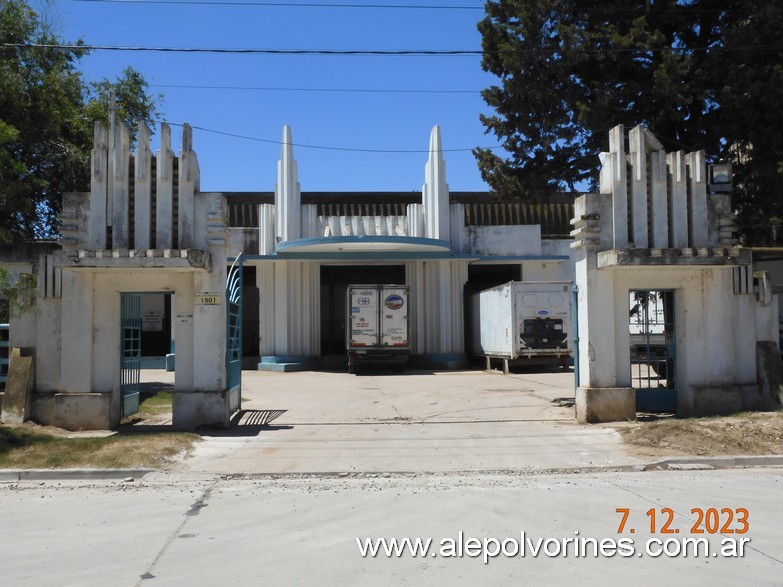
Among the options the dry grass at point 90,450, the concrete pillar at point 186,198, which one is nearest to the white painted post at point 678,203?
the concrete pillar at point 186,198

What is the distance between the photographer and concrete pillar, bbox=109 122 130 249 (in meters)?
12.9

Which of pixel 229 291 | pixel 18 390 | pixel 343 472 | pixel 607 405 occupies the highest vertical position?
pixel 229 291

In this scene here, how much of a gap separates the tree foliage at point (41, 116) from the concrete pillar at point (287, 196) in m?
8.29

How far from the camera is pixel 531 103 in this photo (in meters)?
28.6

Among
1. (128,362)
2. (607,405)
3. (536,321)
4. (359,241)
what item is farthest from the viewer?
(359,241)

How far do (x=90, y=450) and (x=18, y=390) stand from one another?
2.79m

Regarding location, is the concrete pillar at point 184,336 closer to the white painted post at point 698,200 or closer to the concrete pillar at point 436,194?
the white painted post at point 698,200

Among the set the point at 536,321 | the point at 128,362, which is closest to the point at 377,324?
the point at 536,321

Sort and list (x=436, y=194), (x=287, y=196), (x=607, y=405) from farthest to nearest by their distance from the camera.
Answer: (x=436, y=194), (x=287, y=196), (x=607, y=405)

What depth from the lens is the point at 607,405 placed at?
44.1 ft

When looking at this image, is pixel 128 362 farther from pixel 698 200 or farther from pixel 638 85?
pixel 638 85

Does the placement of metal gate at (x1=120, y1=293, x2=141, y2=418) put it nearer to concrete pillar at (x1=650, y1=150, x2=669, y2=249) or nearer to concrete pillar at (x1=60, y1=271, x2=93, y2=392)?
concrete pillar at (x1=60, y1=271, x2=93, y2=392)

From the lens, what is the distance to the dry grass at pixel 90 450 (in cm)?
1038

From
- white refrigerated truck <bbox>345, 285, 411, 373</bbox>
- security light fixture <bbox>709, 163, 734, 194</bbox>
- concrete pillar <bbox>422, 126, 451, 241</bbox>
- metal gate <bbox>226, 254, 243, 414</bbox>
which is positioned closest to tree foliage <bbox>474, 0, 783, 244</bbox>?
concrete pillar <bbox>422, 126, 451, 241</bbox>
